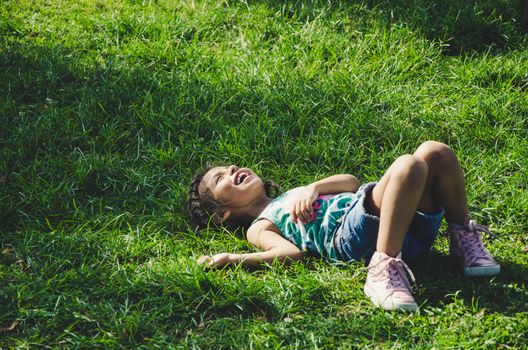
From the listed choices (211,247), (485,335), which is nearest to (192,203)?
(211,247)

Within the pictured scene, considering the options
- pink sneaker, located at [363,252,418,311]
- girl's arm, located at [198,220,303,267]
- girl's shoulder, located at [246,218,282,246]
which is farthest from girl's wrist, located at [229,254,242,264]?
pink sneaker, located at [363,252,418,311]

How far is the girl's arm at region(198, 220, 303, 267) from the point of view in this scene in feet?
12.4

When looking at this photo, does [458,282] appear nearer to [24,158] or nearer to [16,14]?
[24,158]

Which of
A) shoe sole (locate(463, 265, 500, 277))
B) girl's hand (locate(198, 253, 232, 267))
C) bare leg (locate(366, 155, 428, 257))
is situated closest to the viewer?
bare leg (locate(366, 155, 428, 257))

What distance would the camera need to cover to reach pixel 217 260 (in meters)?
3.77

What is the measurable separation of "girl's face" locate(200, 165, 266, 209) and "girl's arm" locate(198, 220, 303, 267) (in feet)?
0.94

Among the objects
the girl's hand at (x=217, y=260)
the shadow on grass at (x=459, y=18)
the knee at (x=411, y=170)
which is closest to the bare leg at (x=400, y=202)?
the knee at (x=411, y=170)

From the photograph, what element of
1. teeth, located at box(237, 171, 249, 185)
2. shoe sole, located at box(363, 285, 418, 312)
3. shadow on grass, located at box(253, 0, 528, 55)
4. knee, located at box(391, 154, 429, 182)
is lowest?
shoe sole, located at box(363, 285, 418, 312)

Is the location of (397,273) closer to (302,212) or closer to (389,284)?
(389,284)

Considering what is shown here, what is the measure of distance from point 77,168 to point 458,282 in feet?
8.23

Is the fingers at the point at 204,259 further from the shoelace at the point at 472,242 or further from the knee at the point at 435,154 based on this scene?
the shoelace at the point at 472,242

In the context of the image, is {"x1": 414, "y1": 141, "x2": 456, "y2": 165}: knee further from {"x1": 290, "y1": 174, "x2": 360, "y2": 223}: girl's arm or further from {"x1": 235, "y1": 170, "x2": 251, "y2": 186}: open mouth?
{"x1": 235, "y1": 170, "x2": 251, "y2": 186}: open mouth

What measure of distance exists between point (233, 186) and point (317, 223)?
1.85 feet

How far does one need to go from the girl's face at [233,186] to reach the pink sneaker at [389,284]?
935 millimetres
